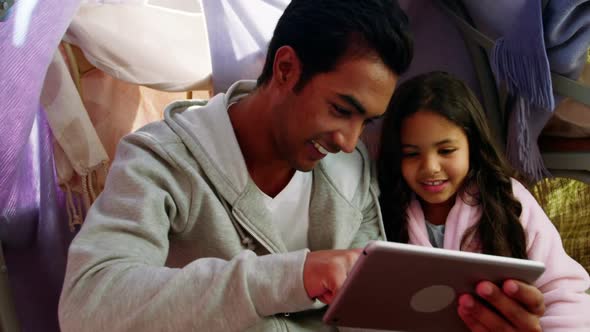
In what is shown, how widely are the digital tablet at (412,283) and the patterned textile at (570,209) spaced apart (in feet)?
2.32

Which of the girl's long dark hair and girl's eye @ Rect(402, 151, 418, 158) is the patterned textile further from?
girl's eye @ Rect(402, 151, 418, 158)

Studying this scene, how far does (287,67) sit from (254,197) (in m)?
0.22

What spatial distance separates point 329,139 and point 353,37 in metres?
0.17

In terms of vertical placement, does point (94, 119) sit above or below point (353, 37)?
below

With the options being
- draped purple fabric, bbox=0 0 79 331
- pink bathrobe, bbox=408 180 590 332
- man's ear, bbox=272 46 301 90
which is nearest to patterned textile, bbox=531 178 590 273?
pink bathrobe, bbox=408 180 590 332

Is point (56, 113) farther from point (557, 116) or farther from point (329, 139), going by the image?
point (557, 116)

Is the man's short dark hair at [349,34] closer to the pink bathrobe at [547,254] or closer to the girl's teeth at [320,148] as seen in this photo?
the girl's teeth at [320,148]

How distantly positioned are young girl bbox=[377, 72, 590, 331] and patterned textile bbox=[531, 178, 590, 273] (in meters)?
0.26

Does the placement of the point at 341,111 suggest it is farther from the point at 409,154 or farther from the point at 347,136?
the point at 409,154

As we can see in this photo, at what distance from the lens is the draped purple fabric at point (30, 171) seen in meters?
1.10

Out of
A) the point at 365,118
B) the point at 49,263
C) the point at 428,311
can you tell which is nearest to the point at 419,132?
the point at 365,118

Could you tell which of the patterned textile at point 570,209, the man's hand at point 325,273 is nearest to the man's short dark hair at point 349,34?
the man's hand at point 325,273

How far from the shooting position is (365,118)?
3.27 ft

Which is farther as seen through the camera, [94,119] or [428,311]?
[94,119]
